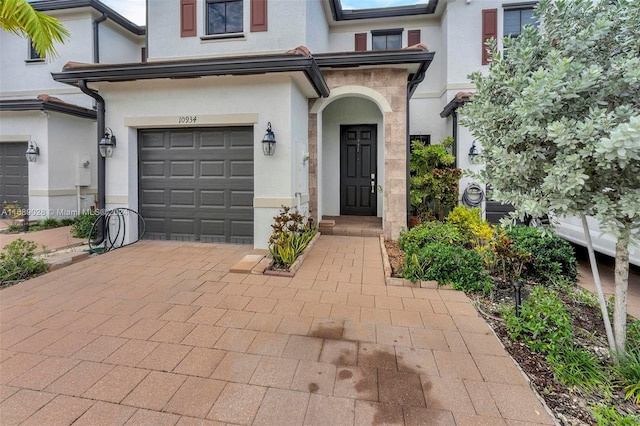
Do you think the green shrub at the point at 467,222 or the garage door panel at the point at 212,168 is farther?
the garage door panel at the point at 212,168

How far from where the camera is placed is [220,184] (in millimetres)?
5934

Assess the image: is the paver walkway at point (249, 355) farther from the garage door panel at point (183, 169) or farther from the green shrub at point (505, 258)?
the garage door panel at point (183, 169)

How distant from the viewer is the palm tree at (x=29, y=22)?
4.01m

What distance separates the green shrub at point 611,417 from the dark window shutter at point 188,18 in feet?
30.2

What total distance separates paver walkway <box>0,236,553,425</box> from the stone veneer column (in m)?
2.84

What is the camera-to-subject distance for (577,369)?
2266 millimetres

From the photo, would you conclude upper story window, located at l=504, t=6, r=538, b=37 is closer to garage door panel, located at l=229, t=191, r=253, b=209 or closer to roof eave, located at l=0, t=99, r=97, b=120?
garage door panel, located at l=229, t=191, r=253, b=209

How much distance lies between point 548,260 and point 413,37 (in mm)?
8239

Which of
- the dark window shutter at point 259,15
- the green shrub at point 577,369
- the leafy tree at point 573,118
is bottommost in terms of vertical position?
the green shrub at point 577,369

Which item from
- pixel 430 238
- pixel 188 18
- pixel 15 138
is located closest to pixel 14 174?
pixel 15 138

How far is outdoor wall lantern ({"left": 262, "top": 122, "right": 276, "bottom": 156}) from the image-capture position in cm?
527

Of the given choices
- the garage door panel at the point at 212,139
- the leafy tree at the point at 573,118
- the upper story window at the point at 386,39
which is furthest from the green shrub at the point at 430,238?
the upper story window at the point at 386,39

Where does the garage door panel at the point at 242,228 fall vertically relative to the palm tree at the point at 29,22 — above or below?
below

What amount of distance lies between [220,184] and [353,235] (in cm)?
302
